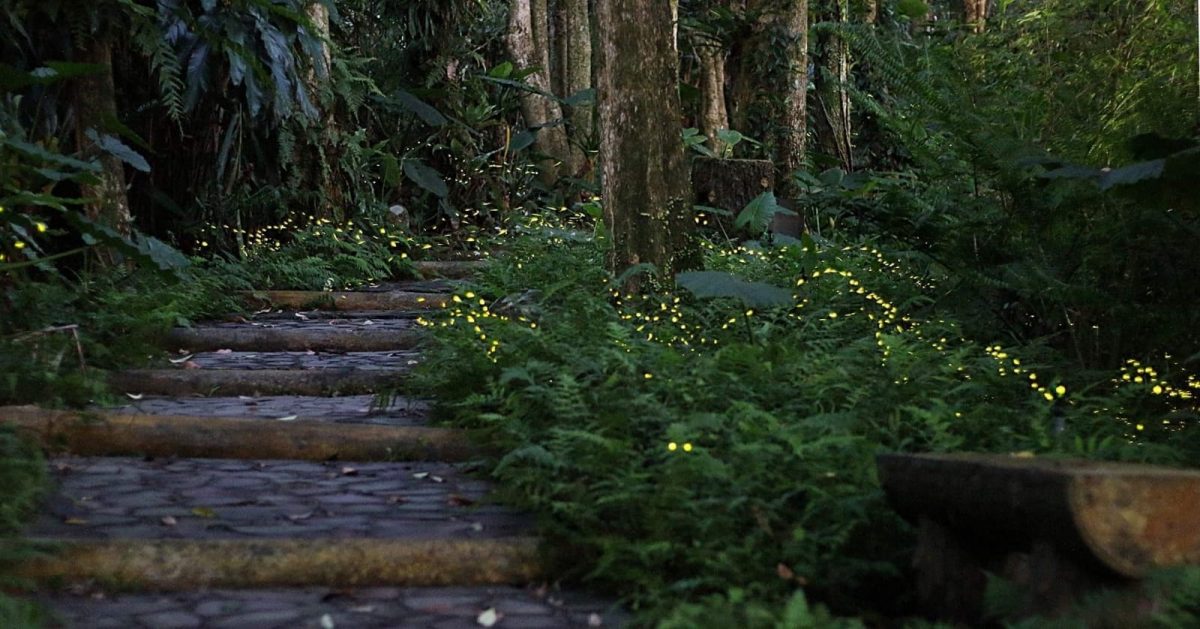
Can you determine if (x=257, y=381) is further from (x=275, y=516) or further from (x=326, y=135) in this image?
(x=326, y=135)

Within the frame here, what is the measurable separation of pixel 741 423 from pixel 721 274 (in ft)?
6.74

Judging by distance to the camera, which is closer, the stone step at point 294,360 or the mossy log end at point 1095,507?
the mossy log end at point 1095,507

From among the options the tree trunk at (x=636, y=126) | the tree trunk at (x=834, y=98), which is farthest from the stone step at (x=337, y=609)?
the tree trunk at (x=834, y=98)

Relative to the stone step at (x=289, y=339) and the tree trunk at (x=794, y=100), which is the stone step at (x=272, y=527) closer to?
the stone step at (x=289, y=339)

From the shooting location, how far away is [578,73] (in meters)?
16.1

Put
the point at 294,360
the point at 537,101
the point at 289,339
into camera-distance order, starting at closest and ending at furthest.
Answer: the point at 294,360, the point at 289,339, the point at 537,101

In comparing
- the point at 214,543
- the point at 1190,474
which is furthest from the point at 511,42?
the point at 1190,474

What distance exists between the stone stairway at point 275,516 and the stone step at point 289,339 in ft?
3.04

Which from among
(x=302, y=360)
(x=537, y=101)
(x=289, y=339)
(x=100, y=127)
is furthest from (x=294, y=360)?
(x=537, y=101)

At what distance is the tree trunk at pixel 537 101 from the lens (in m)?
14.7

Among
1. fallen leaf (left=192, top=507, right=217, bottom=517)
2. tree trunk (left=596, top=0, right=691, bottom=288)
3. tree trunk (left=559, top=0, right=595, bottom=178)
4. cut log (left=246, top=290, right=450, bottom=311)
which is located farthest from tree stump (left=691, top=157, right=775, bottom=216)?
fallen leaf (left=192, top=507, right=217, bottom=517)

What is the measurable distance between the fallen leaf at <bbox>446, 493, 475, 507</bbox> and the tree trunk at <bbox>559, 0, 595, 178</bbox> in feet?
33.1

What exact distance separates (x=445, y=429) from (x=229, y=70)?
5.63 m

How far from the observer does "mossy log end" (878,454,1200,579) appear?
294 centimetres
